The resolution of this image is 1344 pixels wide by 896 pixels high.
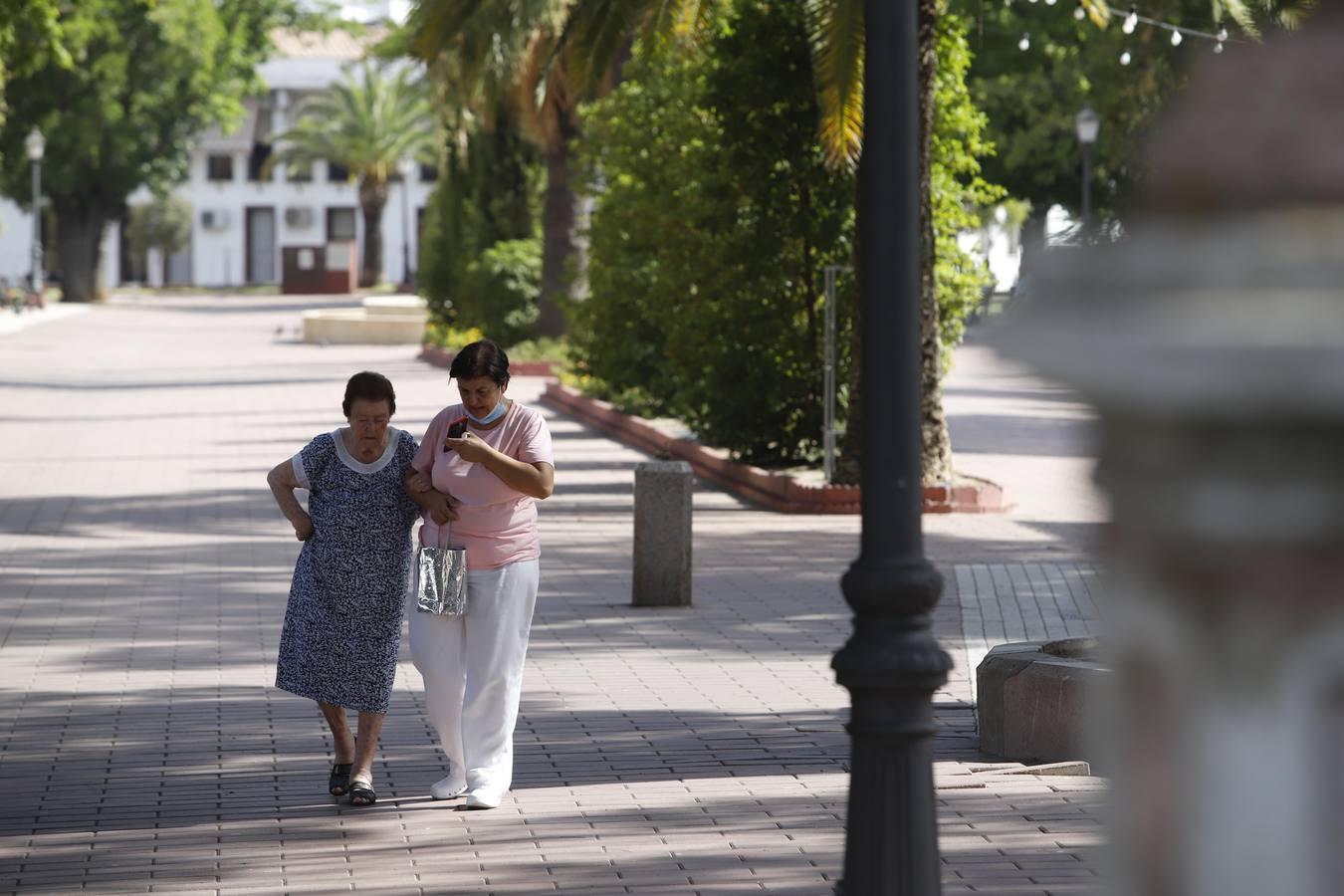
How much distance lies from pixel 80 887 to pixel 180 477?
1450 cm

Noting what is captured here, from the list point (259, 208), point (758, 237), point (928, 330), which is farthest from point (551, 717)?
point (259, 208)

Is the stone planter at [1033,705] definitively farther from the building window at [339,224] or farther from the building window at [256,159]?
the building window at [256,159]

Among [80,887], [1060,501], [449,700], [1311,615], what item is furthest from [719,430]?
[1311,615]

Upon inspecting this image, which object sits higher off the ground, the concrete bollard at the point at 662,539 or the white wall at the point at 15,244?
the white wall at the point at 15,244

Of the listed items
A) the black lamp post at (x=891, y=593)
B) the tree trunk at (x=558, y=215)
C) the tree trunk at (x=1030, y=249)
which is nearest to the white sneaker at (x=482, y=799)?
the black lamp post at (x=891, y=593)

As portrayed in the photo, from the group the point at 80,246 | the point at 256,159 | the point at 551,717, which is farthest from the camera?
the point at 256,159

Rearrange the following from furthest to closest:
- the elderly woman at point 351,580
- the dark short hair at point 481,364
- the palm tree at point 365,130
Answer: the palm tree at point 365,130 < the dark short hair at point 481,364 < the elderly woman at point 351,580

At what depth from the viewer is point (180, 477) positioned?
20234mm

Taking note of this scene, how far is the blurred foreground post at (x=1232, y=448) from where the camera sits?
1316mm

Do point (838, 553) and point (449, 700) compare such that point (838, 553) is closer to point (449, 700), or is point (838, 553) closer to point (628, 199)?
point (449, 700)

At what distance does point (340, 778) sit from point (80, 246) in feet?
246

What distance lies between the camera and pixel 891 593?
4.20 m

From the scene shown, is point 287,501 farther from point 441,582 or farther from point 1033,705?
point 1033,705

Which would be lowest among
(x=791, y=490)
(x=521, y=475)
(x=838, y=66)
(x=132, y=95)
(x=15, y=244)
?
(x=791, y=490)
